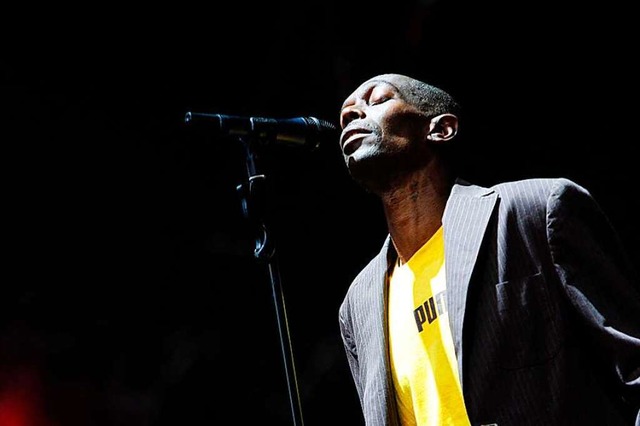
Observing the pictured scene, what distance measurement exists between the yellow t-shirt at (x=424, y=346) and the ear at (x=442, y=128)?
0.39m

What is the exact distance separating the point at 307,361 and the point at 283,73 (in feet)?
5.95

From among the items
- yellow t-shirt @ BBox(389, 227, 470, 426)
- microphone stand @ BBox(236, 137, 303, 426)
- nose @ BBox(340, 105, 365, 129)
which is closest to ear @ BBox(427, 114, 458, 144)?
nose @ BBox(340, 105, 365, 129)

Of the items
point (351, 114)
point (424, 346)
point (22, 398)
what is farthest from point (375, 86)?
point (22, 398)

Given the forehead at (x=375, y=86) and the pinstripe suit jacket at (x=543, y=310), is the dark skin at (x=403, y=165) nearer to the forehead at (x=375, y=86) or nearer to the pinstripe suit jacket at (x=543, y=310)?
the forehead at (x=375, y=86)

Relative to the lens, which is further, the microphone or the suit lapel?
the microphone

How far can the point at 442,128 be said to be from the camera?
8.93ft

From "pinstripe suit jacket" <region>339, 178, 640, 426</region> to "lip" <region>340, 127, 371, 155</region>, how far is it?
0.58m

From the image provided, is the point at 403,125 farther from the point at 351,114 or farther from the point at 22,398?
the point at 22,398

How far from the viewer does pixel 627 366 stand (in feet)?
5.98

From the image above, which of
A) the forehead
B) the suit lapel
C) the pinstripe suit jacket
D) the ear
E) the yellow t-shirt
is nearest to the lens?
the pinstripe suit jacket

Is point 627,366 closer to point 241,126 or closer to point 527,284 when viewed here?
point 527,284

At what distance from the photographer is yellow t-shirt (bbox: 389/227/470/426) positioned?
2.12 metres

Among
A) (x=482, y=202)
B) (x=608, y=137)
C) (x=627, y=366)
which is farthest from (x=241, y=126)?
(x=608, y=137)

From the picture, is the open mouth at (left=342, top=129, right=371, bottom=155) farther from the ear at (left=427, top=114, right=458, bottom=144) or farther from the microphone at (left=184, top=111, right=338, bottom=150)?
the ear at (left=427, top=114, right=458, bottom=144)
